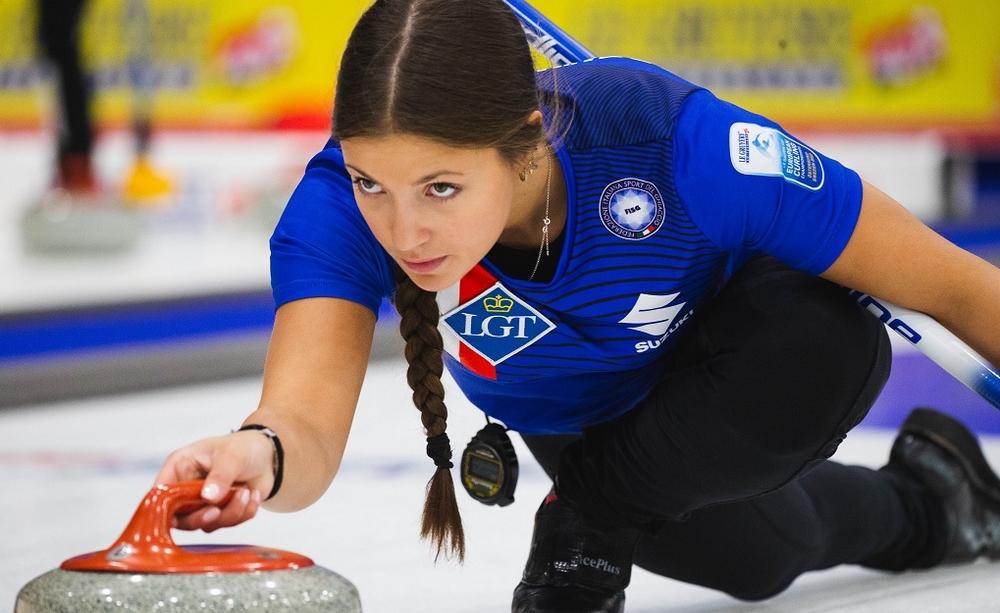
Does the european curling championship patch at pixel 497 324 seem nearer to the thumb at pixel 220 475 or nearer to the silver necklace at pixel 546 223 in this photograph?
the silver necklace at pixel 546 223

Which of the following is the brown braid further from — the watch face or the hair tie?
the watch face

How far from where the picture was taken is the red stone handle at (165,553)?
3.07ft

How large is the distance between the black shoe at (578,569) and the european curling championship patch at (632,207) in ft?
1.12

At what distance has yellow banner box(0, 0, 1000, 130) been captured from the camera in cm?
587

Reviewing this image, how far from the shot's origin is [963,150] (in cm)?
755

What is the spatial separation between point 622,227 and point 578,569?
0.38 m

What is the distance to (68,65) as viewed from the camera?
5.24 metres

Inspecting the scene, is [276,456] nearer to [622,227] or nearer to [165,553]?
[165,553]

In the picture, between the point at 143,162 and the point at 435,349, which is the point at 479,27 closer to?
the point at 435,349

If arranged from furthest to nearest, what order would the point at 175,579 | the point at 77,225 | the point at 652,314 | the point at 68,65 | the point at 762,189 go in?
the point at 77,225
the point at 68,65
the point at 652,314
the point at 762,189
the point at 175,579

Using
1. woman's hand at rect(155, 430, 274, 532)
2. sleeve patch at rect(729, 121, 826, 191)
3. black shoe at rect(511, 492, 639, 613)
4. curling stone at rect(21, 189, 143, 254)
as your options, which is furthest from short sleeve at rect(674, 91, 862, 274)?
curling stone at rect(21, 189, 143, 254)

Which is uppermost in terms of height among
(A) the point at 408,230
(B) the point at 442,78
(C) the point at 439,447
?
(B) the point at 442,78

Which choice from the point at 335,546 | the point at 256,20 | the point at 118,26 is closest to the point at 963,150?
the point at 256,20

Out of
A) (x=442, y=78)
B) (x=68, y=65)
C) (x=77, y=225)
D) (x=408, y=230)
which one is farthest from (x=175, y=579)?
(x=77, y=225)
